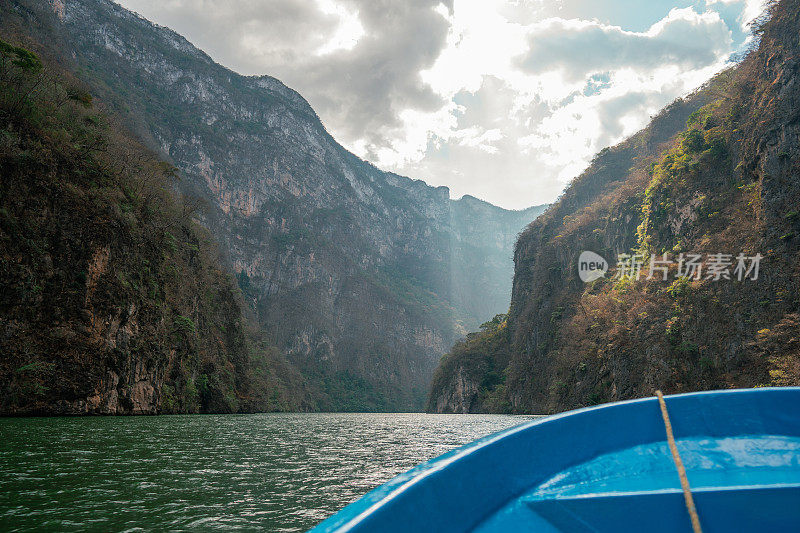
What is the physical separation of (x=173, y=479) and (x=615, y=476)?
7.47m

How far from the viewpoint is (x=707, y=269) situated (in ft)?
79.4

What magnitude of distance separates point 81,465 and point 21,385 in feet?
41.8

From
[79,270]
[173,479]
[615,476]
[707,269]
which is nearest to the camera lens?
[615,476]

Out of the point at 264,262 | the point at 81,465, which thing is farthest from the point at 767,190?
the point at 264,262

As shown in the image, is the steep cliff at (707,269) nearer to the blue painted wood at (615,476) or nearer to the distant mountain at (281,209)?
the blue painted wood at (615,476)

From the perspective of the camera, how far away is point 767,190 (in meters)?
21.8

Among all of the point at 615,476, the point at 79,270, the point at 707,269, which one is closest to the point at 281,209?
the point at 79,270

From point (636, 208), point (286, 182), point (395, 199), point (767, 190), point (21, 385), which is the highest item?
point (395, 199)

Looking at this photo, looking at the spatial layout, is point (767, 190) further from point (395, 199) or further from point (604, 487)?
point (395, 199)

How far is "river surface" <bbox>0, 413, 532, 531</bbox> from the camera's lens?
508 cm

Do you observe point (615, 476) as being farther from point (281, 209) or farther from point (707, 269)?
point (281, 209)

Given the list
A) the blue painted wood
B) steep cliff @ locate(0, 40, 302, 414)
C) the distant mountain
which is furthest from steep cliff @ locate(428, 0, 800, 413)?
the distant mountain

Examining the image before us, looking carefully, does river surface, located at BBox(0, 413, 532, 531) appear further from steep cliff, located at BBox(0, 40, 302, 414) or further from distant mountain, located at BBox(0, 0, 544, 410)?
distant mountain, located at BBox(0, 0, 544, 410)

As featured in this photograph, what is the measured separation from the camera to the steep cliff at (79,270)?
696 inches
